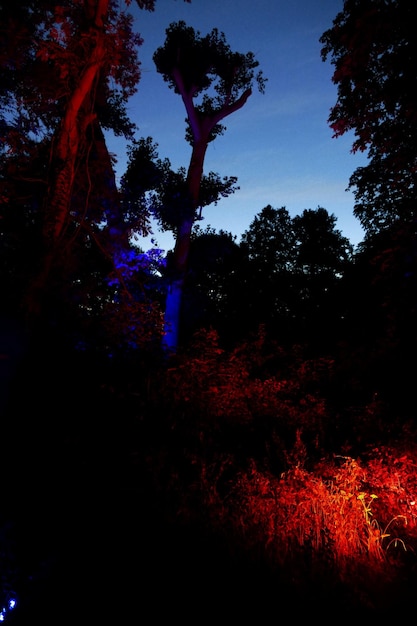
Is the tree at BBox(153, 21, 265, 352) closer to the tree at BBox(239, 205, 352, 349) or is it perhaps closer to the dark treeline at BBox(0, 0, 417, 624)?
the dark treeline at BBox(0, 0, 417, 624)

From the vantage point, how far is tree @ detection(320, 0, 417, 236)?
25.8 ft

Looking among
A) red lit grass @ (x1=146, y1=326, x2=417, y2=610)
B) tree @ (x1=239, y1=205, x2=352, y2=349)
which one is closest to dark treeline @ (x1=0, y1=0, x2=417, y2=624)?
red lit grass @ (x1=146, y1=326, x2=417, y2=610)

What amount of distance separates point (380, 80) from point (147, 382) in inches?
313

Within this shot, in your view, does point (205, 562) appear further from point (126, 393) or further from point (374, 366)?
point (374, 366)

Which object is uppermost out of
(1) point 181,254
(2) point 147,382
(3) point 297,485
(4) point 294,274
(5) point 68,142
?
(4) point 294,274

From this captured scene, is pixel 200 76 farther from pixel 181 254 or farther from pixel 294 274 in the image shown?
pixel 294 274

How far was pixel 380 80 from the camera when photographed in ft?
29.5

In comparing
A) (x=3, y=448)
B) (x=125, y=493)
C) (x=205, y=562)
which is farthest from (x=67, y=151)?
(x=205, y=562)

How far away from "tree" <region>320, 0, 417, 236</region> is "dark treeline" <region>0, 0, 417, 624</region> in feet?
0.13

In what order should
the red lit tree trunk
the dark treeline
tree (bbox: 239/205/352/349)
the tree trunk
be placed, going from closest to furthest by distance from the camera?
the dark treeline, the red lit tree trunk, the tree trunk, tree (bbox: 239/205/352/349)

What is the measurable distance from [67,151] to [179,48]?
1003 centimetres

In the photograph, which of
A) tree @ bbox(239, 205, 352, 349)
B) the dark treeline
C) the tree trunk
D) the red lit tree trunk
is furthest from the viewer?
tree @ bbox(239, 205, 352, 349)

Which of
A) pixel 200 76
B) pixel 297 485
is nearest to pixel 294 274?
pixel 200 76

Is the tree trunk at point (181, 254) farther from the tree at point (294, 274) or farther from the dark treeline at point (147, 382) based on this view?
the tree at point (294, 274)
